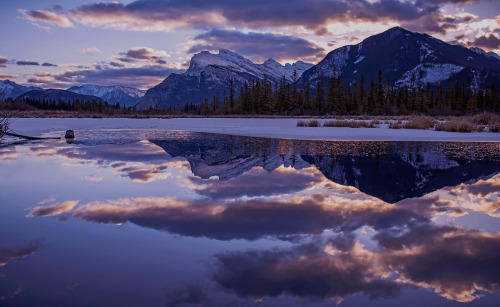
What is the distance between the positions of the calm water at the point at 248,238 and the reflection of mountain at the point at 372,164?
135 millimetres

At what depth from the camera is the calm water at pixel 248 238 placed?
406 centimetres

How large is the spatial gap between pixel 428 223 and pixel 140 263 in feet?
16.6

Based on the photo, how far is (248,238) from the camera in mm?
5742

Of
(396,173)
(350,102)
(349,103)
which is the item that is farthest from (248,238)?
(350,102)

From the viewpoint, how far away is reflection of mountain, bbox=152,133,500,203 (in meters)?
10.1

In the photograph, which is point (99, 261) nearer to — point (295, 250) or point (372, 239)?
point (295, 250)

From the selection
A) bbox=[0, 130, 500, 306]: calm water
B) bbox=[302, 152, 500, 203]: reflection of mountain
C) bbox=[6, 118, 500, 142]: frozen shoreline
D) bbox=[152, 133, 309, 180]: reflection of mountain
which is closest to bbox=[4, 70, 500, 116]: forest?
bbox=[6, 118, 500, 142]: frozen shoreline

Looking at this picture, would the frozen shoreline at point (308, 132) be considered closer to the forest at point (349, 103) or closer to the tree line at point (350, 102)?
the forest at point (349, 103)

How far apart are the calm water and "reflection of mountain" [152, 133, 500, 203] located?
0.44 feet

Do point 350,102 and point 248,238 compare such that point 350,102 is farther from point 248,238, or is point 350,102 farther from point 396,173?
point 248,238

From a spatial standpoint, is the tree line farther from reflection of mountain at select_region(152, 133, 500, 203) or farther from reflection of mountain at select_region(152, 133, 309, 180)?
reflection of mountain at select_region(152, 133, 500, 203)

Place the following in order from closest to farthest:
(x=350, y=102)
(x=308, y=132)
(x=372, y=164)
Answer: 1. (x=372, y=164)
2. (x=308, y=132)
3. (x=350, y=102)

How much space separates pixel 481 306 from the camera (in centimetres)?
380

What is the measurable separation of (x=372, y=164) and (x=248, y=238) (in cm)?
885
